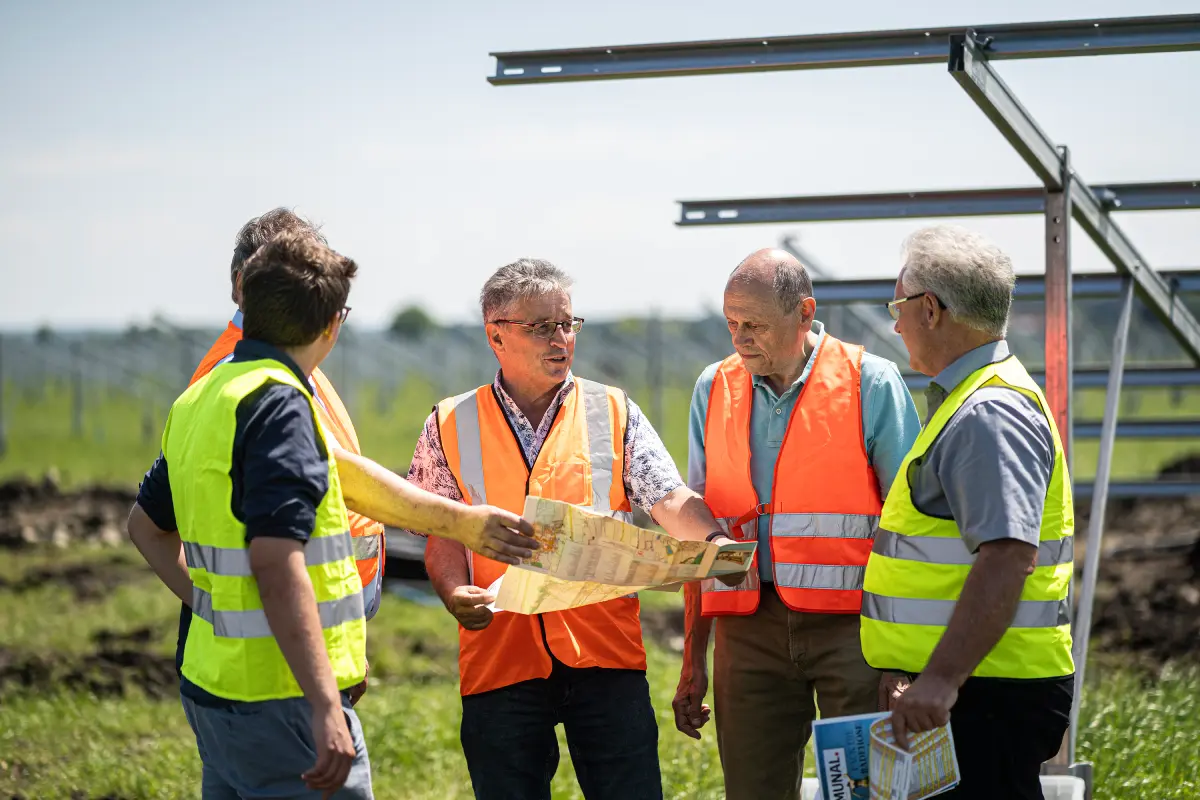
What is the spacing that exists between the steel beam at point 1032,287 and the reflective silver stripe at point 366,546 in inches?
106

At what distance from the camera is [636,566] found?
3.34 metres

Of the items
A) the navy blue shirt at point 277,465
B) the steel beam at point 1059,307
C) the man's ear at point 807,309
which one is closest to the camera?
the navy blue shirt at point 277,465

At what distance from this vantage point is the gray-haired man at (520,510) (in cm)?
364

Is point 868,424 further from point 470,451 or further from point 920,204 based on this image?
point 920,204

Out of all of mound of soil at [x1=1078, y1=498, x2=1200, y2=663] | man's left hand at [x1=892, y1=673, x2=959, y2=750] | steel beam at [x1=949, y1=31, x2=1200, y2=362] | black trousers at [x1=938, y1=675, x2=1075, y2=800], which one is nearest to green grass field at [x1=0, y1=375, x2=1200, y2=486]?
mound of soil at [x1=1078, y1=498, x2=1200, y2=663]

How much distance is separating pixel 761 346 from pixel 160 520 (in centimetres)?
188

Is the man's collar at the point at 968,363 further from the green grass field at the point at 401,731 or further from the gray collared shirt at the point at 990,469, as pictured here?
the green grass field at the point at 401,731

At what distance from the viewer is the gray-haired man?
364 centimetres

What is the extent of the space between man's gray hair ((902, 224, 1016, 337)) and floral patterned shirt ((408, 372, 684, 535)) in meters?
1.07

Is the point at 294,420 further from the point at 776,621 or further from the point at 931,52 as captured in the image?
the point at 931,52

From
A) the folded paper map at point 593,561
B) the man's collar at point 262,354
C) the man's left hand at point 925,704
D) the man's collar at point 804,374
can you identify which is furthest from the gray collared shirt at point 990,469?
the man's collar at point 262,354

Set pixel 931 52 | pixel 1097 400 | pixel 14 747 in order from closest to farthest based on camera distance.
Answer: pixel 931 52 → pixel 14 747 → pixel 1097 400

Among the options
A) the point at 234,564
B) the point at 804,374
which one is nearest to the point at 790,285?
the point at 804,374

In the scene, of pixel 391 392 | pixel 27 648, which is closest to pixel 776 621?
pixel 27 648
